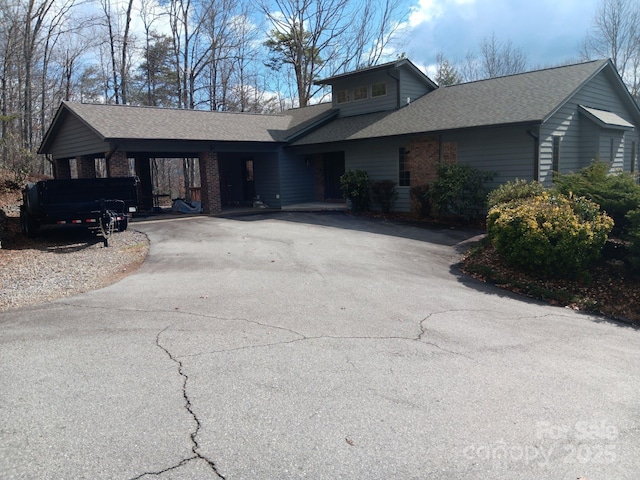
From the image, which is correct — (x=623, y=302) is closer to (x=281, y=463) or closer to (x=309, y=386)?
(x=309, y=386)

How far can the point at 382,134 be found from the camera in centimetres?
1767

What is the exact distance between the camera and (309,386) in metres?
4.24

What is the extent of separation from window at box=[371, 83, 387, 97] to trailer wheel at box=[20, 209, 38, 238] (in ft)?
46.6

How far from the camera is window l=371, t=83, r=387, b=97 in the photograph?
67.3 ft

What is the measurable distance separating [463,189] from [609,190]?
518 cm

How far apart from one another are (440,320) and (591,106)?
14.1 m

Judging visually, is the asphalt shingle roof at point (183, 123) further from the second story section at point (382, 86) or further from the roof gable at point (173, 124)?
the second story section at point (382, 86)

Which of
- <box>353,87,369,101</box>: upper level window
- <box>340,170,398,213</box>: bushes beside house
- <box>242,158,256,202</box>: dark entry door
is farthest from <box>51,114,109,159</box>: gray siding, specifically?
<box>353,87,369,101</box>: upper level window

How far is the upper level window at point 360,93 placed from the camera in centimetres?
2129

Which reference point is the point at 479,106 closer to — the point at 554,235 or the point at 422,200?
the point at 422,200

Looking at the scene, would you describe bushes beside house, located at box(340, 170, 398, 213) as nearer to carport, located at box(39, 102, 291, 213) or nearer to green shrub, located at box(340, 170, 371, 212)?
green shrub, located at box(340, 170, 371, 212)

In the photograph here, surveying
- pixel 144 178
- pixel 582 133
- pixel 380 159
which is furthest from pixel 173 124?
pixel 582 133

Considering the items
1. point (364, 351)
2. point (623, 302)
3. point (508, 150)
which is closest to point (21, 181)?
point (508, 150)

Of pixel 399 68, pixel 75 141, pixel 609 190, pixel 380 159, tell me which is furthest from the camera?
pixel 75 141
